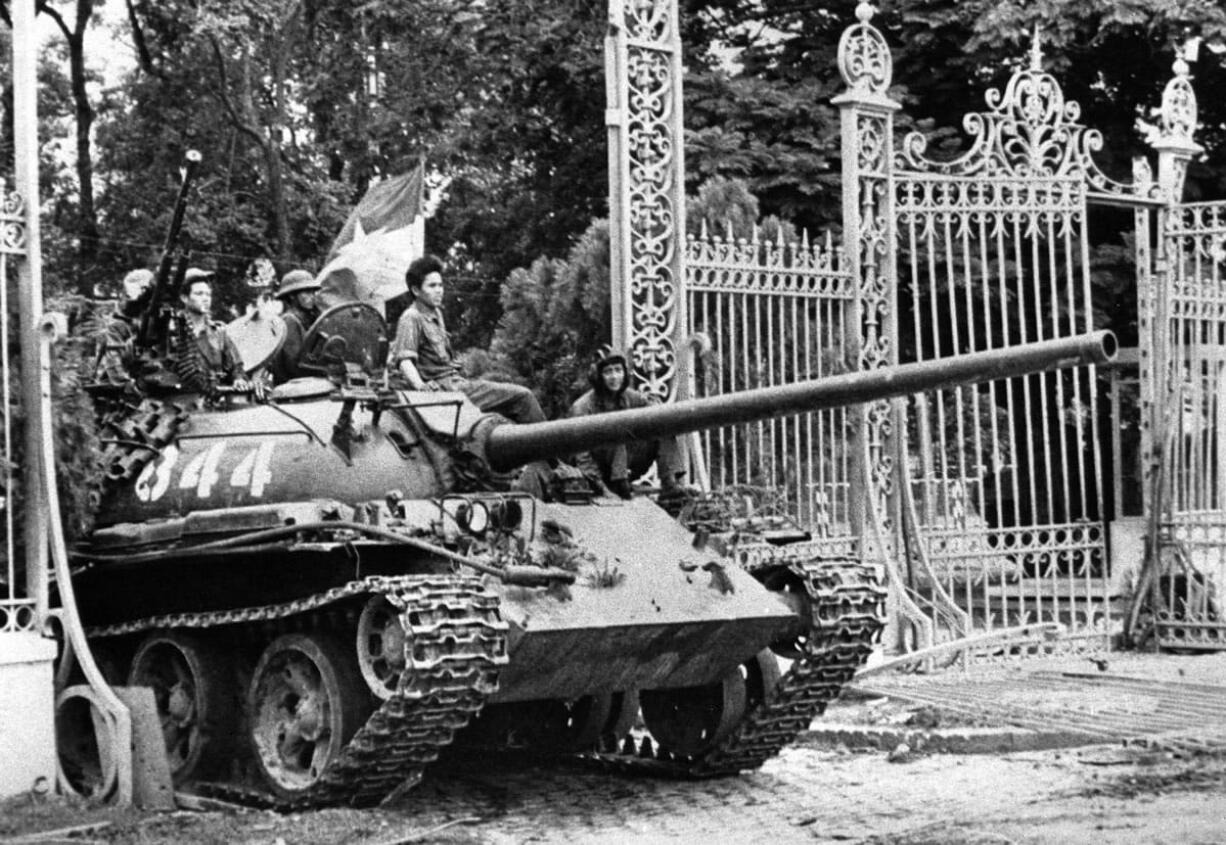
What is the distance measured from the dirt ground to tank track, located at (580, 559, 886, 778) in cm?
16

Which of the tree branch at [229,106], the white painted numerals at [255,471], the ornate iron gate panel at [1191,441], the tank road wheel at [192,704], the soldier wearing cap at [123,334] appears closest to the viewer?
the white painted numerals at [255,471]

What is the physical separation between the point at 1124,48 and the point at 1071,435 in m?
4.26

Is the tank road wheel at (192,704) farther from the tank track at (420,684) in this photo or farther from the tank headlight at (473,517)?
the tank headlight at (473,517)

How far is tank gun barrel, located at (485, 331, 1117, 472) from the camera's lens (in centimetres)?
921

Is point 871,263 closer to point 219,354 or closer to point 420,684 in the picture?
point 219,354

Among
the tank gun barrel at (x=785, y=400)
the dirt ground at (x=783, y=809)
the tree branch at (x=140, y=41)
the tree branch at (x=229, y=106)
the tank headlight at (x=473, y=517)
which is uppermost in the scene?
the tree branch at (x=140, y=41)

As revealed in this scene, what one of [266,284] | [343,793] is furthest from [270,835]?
[266,284]

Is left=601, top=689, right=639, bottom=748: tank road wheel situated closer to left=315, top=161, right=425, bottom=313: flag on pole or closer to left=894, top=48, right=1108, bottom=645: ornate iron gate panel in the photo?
left=894, top=48, right=1108, bottom=645: ornate iron gate panel

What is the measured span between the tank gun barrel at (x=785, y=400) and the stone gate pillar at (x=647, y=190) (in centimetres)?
257

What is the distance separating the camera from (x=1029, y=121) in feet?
Answer: 51.3

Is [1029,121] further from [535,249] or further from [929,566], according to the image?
[535,249]

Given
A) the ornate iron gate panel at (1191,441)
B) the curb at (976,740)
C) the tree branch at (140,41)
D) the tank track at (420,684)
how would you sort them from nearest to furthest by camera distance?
1. the tank track at (420,684)
2. the curb at (976,740)
3. the ornate iron gate panel at (1191,441)
4. the tree branch at (140,41)

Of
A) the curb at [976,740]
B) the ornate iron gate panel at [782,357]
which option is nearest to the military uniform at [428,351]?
the ornate iron gate panel at [782,357]

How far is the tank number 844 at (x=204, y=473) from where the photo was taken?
10.8 meters
